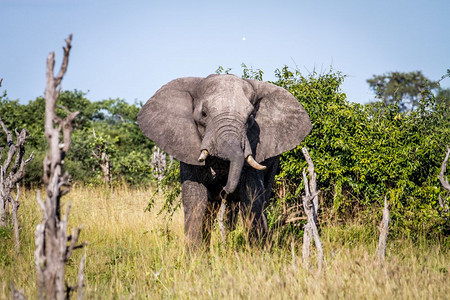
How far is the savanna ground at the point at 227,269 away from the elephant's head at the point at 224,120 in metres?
0.97

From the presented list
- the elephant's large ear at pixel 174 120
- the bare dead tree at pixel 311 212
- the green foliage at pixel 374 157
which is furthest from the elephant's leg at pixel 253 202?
the green foliage at pixel 374 157

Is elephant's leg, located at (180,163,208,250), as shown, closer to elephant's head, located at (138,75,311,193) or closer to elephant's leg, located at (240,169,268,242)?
elephant's head, located at (138,75,311,193)

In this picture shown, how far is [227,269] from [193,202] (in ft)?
5.40

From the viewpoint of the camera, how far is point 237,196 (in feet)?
20.5

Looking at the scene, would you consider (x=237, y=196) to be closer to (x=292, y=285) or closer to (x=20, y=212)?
(x=292, y=285)

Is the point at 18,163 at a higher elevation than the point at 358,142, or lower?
lower

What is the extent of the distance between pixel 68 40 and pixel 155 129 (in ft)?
9.75

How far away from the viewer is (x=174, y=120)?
5953 mm

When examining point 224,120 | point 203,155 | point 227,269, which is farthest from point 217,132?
point 227,269

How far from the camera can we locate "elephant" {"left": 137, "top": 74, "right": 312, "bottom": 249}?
5520 millimetres

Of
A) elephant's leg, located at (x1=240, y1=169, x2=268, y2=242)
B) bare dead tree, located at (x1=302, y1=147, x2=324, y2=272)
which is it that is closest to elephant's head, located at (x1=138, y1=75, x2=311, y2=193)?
elephant's leg, located at (x1=240, y1=169, x2=268, y2=242)

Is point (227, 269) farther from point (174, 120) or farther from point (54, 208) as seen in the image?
point (174, 120)

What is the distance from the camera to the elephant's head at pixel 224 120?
211 inches

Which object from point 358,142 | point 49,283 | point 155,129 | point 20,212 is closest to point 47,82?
point 49,283
